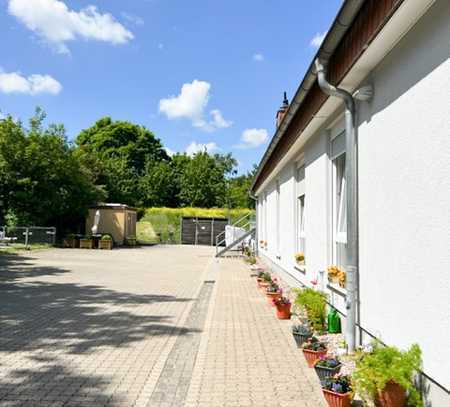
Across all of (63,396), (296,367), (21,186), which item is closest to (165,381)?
(63,396)

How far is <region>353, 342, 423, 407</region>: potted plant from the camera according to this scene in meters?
3.16

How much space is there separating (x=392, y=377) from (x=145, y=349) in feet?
11.3

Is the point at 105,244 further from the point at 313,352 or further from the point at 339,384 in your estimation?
the point at 339,384

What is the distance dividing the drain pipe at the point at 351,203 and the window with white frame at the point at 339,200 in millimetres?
1000

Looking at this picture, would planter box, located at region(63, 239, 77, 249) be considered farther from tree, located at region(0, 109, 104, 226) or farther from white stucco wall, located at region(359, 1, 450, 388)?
white stucco wall, located at region(359, 1, 450, 388)

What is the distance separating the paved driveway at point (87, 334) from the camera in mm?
Answer: 4250

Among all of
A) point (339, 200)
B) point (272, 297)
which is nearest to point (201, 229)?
point (272, 297)

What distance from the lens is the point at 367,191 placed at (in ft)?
15.7

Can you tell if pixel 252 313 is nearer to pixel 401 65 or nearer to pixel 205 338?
pixel 205 338

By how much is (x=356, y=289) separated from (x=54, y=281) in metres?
9.65

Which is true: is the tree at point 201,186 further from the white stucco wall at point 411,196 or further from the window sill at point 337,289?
the white stucco wall at point 411,196

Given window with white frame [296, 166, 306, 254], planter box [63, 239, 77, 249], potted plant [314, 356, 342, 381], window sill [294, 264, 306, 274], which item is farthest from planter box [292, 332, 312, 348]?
planter box [63, 239, 77, 249]

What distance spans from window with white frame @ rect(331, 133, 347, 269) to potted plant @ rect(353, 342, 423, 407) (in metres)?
2.90

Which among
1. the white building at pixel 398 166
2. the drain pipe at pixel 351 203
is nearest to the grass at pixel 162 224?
the white building at pixel 398 166
